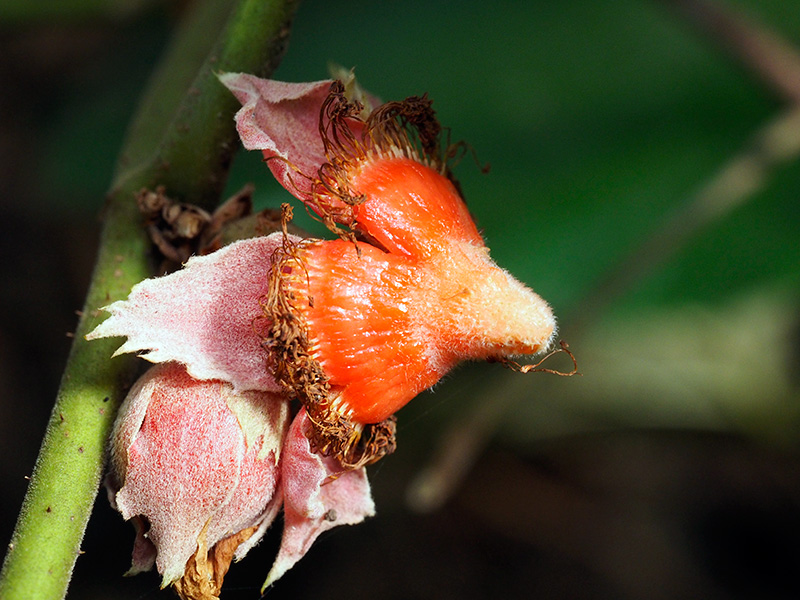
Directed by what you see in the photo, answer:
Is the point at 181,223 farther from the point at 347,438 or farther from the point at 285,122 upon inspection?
the point at 347,438

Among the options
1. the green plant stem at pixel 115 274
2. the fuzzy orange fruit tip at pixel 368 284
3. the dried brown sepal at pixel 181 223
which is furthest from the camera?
the dried brown sepal at pixel 181 223

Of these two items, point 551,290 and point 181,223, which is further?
point 551,290

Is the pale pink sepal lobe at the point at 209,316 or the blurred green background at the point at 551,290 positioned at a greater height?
the pale pink sepal lobe at the point at 209,316

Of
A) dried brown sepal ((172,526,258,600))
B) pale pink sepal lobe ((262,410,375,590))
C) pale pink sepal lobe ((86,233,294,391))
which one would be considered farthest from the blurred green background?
pale pink sepal lobe ((86,233,294,391))

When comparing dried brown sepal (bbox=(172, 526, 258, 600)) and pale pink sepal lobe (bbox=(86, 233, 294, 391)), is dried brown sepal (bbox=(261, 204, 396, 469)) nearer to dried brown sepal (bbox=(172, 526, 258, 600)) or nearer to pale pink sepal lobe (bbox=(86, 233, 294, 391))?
pale pink sepal lobe (bbox=(86, 233, 294, 391))

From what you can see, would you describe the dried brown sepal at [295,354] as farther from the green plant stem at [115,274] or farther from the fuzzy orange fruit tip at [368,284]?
the green plant stem at [115,274]

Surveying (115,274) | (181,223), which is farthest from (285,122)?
(115,274)

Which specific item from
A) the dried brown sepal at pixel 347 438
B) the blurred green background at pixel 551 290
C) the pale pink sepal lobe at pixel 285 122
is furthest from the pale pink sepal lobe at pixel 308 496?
the blurred green background at pixel 551 290
